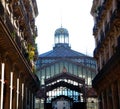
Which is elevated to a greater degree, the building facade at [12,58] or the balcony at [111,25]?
the balcony at [111,25]

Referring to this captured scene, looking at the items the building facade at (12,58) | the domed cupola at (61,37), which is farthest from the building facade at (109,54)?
the domed cupola at (61,37)

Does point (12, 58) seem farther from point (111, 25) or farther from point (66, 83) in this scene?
point (66, 83)

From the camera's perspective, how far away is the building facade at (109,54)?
29.5m

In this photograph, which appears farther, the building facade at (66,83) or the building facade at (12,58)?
the building facade at (66,83)

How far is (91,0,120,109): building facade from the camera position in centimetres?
2952

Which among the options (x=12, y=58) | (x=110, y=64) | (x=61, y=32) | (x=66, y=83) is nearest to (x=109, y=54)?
(x=110, y=64)

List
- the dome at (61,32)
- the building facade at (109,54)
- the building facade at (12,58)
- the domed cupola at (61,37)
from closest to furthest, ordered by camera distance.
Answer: the building facade at (12,58), the building facade at (109,54), the domed cupola at (61,37), the dome at (61,32)

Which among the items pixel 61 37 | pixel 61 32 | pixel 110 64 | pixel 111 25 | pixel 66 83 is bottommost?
pixel 110 64

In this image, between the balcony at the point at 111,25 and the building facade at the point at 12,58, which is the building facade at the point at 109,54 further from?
the building facade at the point at 12,58

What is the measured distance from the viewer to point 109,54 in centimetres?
3647

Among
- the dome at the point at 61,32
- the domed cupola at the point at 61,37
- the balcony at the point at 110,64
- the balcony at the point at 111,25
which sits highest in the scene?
the dome at the point at 61,32

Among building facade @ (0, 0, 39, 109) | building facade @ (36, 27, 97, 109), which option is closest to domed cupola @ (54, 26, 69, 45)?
building facade @ (36, 27, 97, 109)

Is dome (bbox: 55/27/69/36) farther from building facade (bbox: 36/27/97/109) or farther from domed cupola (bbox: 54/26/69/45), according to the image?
building facade (bbox: 36/27/97/109)

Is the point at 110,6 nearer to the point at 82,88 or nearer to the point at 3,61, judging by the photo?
the point at 3,61
